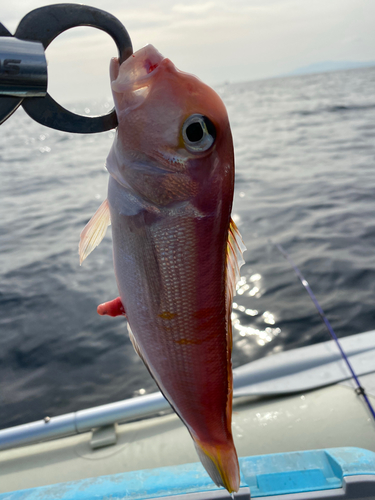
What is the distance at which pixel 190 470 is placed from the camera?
222 cm

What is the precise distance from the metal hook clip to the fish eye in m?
0.23

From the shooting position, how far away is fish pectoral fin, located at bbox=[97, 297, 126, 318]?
127 cm

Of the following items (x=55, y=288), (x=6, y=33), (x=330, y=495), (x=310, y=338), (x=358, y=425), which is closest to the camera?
(x=6, y=33)

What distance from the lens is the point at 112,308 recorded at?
4.25 feet

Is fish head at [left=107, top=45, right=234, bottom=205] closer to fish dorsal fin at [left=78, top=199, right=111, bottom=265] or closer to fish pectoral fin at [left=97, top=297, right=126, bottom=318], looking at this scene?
fish dorsal fin at [left=78, top=199, right=111, bottom=265]

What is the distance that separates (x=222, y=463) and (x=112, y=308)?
2.08 feet

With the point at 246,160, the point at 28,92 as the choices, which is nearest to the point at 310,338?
the point at 28,92

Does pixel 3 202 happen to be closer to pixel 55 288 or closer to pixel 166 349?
pixel 55 288

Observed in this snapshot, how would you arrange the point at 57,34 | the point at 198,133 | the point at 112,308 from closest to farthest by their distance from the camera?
the point at 57,34 < the point at 198,133 < the point at 112,308

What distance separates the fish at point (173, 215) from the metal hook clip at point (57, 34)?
0.07 m

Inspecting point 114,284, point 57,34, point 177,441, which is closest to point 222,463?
point 57,34

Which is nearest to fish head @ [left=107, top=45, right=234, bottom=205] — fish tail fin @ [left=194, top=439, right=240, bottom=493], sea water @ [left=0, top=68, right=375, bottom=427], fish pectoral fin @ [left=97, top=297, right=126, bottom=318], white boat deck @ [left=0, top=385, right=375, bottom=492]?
fish pectoral fin @ [left=97, top=297, right=126, bottom=318]

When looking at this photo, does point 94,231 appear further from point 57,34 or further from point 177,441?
point 177,441

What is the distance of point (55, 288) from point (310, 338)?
4446mm
